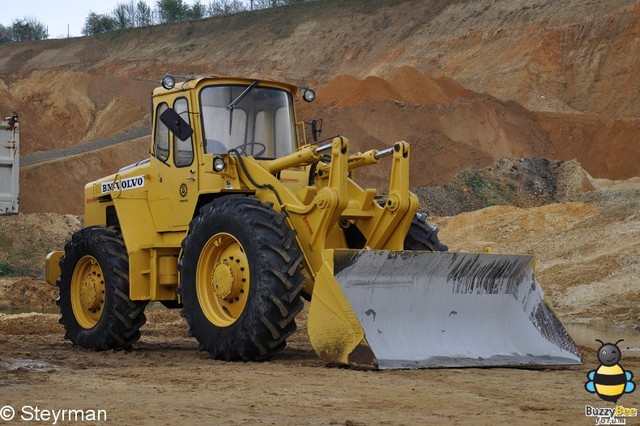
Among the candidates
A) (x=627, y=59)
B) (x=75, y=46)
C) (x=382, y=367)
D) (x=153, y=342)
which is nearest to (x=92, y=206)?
(x=153, y=342)

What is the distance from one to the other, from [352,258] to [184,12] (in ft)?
267

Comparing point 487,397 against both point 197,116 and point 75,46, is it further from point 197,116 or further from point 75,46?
point 75,46

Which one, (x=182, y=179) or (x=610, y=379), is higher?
(x=182, y=179)

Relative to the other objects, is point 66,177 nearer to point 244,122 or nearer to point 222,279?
point 244,122

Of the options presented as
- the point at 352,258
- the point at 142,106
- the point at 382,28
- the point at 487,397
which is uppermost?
the point at 382,28

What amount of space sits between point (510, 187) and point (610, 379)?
25324 millimetres

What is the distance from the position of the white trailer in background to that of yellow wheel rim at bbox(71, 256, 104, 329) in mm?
1943

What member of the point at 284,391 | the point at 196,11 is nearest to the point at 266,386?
the point at 284,391

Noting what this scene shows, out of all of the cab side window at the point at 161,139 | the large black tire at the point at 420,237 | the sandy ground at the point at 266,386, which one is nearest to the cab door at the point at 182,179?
the cab side window at the point at 161,139

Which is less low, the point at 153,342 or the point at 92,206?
the point at 92,206

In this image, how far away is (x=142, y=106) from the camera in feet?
176

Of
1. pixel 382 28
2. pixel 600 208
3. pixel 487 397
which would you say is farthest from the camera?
pixel 382 28

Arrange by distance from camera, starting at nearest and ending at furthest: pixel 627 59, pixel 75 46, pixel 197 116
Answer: pixel 197 116, pixel 627 59, pixel 75 46

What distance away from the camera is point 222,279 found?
10.4 m
